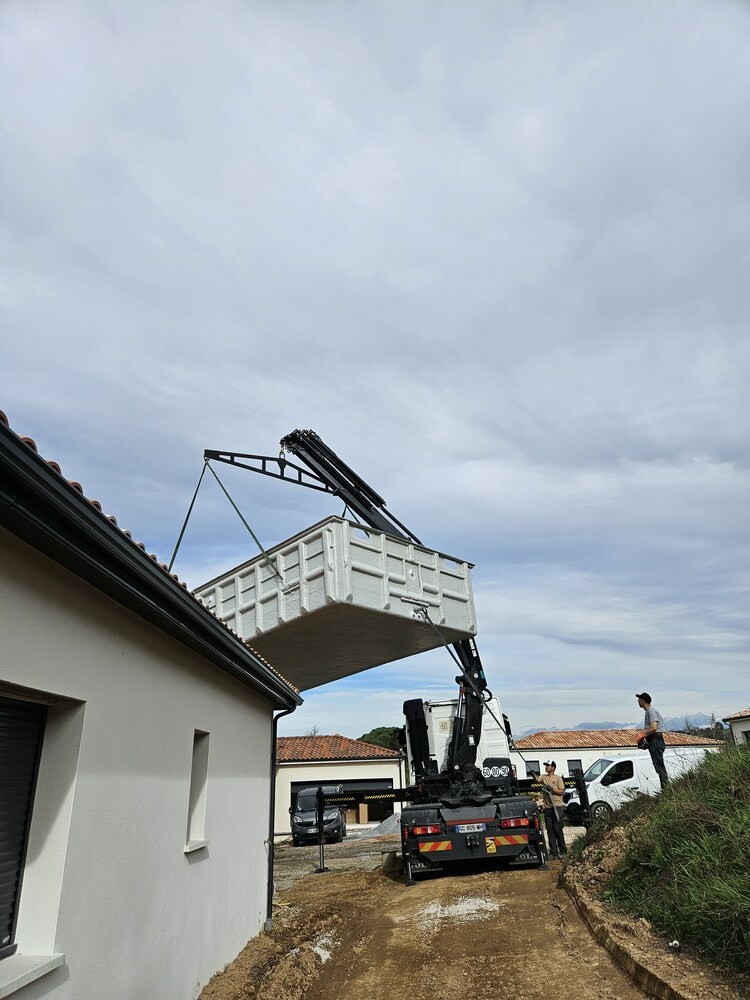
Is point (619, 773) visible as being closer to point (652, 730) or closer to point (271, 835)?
point (652, 730)

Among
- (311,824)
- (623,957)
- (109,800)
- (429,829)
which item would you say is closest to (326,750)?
(311,824)

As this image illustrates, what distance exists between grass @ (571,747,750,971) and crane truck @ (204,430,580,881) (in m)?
3.12

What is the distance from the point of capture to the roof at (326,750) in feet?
118

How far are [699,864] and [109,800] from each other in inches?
181

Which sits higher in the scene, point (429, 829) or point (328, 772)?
point (328, 772)

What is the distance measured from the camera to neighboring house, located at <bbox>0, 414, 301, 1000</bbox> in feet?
11.0

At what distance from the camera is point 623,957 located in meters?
5.36

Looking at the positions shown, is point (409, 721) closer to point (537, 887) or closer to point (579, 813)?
point (537, 887)

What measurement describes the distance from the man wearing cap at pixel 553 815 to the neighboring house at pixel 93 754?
837 cm

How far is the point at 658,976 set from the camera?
466 centimetres

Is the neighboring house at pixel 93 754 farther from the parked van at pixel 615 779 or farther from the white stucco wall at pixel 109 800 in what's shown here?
the parked van at pixel 615 779

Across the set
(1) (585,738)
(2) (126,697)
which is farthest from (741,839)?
(1) (585,738)

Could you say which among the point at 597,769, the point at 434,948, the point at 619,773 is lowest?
the point at 434,948

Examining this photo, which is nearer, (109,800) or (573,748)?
(109,800)
